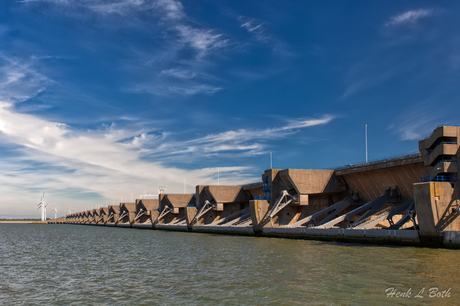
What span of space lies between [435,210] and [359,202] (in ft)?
75.1

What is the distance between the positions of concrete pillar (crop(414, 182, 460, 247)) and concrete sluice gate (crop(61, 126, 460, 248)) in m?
0.08

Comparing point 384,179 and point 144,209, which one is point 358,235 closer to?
point 384,179

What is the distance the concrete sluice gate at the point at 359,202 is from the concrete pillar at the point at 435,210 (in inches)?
3.0

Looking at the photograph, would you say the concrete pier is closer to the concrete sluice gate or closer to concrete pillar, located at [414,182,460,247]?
the concrete sluice gate

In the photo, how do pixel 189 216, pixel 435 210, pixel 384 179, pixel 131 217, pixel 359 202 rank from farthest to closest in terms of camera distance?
pixel 131 217, pixel 189 216, pixel 359 202, pixel 384 179, pixel 435 210

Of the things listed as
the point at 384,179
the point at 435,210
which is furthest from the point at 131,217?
the point at 435,210

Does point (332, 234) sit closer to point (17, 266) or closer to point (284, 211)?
point (284, 211)

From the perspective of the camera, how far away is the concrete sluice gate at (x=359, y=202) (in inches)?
1284

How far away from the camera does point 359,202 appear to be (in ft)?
180

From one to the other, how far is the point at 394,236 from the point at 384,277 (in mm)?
16984

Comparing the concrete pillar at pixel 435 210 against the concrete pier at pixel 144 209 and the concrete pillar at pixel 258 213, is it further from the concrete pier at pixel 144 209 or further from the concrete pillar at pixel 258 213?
the concrete pier at pixel 144 209

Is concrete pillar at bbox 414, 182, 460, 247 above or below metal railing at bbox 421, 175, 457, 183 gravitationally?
below

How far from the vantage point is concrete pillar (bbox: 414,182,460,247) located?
31953 millimetres

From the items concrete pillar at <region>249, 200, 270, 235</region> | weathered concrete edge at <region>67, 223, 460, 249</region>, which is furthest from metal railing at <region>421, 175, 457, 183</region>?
concrete pillar at <region>249, 200, 270, 235</region>
